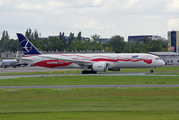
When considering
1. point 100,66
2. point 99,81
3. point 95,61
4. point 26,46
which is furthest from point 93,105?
point 26,46

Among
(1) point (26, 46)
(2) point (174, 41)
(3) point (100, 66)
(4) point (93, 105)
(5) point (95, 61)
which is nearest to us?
(4) point (93, 105)

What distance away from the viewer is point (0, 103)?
20938 millimetres

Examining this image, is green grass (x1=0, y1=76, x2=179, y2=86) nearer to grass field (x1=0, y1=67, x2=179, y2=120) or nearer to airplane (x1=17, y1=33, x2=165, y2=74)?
grass field (x1=0, y1=67, x2=179, y2=120)

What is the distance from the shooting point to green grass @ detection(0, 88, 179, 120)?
16.0 metres

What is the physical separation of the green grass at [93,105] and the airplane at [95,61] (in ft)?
83.7

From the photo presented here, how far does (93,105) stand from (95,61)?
3343cm

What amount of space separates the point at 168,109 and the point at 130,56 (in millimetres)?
33888

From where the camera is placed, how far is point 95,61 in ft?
173

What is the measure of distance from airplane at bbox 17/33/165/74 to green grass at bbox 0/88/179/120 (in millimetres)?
25498

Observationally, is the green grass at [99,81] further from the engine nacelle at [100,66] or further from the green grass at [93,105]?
the engine nacelle at [100,66]

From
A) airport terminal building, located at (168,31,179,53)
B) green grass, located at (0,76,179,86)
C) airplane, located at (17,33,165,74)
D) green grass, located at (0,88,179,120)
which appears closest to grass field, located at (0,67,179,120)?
green grass, located at (0,88,179,120)

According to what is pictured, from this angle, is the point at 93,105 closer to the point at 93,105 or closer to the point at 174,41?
the point at 93,105

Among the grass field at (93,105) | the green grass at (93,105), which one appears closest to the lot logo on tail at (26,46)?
the grass field at (93,105)

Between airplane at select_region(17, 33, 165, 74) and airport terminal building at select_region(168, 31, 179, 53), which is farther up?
airport terminal building at select_region(168, 31, 179, 53)
